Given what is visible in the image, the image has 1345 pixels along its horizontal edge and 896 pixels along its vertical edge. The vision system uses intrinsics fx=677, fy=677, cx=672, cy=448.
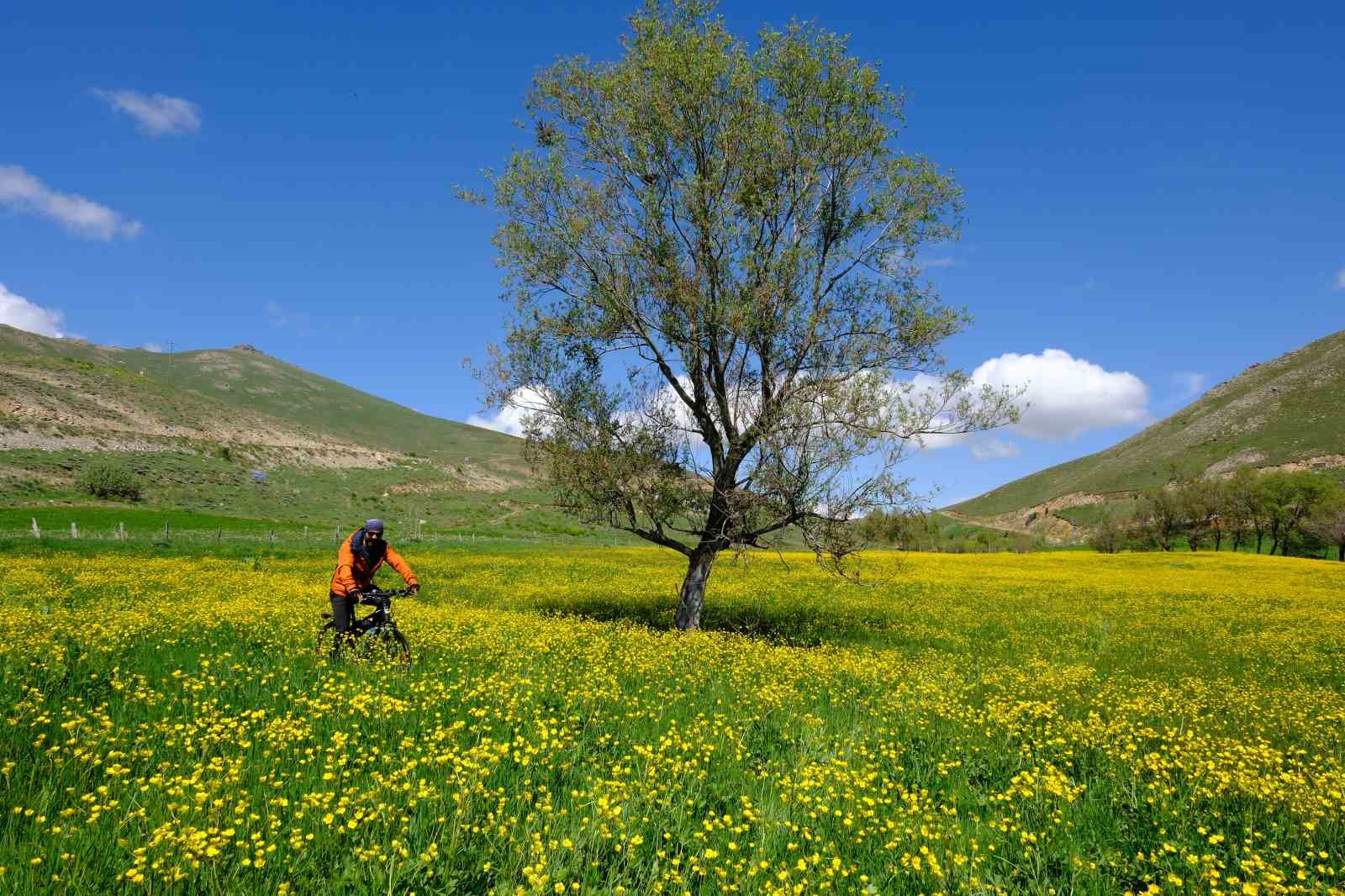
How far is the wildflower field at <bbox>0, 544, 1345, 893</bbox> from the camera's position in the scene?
494cm

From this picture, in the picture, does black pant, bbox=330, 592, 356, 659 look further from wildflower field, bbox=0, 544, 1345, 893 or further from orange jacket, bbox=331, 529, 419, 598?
wildflower field, bbox=0, 544, 1345, 893

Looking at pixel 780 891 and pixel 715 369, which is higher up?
pixel 715 369

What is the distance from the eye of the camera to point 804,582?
34.9m

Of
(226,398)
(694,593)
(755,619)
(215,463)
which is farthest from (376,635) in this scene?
(226,398)

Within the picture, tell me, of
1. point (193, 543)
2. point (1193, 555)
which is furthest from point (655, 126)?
point (1193, 555)

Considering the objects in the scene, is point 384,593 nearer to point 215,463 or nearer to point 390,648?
point 390,648

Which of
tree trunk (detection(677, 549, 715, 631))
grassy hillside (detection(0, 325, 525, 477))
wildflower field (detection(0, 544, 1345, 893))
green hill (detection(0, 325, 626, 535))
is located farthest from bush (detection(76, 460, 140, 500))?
tree trunk (detection(677, 549, 715, 631))

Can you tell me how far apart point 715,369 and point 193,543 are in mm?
37411

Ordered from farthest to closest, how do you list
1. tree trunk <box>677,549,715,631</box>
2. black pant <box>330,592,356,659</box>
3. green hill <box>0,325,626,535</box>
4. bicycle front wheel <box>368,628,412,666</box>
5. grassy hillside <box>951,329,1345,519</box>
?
grassy hillside <box>951,329,1345,519</box>
green hill <box>0,325,626,535</box>
tree trunk <box>677,549,715,631</box>
black pant <box>330,592,356,659</box>
bicycle front wheel <box>368,628,412,666</box>

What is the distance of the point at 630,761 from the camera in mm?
7277

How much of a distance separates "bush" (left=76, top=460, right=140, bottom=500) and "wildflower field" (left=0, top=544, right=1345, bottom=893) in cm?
Result: 5792

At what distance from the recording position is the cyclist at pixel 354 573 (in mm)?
11266

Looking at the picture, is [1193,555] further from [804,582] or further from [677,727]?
[677,727]

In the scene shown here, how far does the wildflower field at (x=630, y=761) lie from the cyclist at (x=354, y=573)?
0.79m
